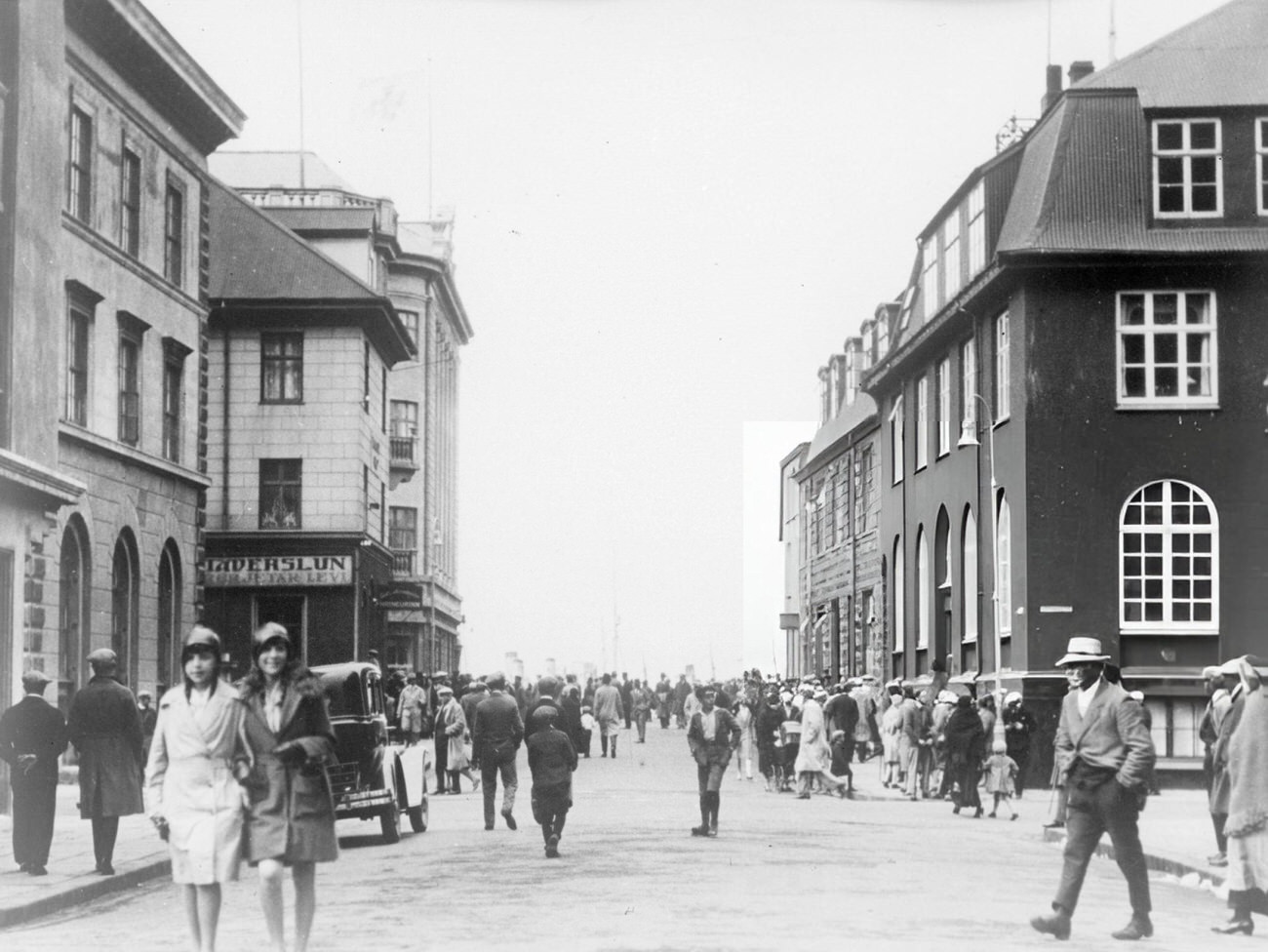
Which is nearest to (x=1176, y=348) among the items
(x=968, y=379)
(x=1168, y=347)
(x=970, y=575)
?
(x=1168, y=347)

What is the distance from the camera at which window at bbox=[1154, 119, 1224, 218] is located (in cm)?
3145

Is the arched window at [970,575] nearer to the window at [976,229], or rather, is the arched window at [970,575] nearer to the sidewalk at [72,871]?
the window at [976,229]

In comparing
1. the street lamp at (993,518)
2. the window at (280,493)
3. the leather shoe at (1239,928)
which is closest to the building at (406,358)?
the window at (280,493)

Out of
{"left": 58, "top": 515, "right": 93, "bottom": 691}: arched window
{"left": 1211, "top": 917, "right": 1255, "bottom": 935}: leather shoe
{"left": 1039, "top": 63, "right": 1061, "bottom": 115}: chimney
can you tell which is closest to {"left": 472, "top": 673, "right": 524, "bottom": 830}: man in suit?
{"left": 58, "top": 515, "right": 93, "bottom": 691}: arched window

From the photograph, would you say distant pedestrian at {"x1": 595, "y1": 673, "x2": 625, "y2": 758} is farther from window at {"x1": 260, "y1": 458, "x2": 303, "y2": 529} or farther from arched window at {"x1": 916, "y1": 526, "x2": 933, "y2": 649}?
window at {"x1": 260, "y1": 458, "x2": 303, "y2": 529}

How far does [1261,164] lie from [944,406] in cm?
939

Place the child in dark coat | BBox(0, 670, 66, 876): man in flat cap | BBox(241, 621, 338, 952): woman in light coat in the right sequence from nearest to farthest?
BBox(241, 621, 338, 952): woman in light coat, BBox(0, 670, 66, 876): man in flat cap, the child in dark coat

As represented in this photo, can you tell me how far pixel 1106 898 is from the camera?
1503cm

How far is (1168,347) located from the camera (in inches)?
1261

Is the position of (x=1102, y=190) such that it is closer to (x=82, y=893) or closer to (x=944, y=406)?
(x=944, y=406)

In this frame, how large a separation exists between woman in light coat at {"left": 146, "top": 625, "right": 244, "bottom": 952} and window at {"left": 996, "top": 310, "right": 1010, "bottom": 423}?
967 inches

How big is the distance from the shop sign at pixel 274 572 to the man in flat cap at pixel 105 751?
1248 inches

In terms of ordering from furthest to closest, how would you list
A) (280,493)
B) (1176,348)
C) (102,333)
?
(280,493)
(1176,348)
(102,333)

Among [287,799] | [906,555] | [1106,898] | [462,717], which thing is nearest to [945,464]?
[906,555]
